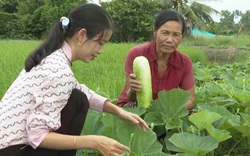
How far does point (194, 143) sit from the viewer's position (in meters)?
1.72

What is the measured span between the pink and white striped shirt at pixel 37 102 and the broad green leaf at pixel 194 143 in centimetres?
49

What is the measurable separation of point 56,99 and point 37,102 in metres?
0.07

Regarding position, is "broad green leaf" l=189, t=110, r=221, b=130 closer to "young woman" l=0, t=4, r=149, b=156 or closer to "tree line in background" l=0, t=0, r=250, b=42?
"young woman" l=0, t=4, r=149, b=156

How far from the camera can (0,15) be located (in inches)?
969

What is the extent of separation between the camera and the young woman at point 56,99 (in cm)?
159

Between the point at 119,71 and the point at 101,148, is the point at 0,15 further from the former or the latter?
the point at 101,148

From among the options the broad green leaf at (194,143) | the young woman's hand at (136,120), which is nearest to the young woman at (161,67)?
the young woman's hand at (136,120)

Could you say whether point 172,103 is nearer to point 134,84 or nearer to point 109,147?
point 134,84

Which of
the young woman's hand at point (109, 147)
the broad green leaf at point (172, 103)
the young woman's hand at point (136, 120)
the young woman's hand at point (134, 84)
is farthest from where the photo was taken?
the young woman's hand at point (134, 84)

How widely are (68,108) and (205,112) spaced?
0.61 m

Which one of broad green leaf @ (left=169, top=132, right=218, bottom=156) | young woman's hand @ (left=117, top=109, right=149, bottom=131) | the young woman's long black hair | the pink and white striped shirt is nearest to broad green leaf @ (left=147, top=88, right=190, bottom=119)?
young woman's hand @ (left=117, top=109, right=149, bottom=131)

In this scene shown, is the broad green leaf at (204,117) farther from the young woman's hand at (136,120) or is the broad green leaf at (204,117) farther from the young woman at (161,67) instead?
A: the young woman at (161,67)

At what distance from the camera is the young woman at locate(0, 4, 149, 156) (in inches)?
62.6

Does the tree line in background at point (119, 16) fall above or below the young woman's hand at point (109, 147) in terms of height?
below
